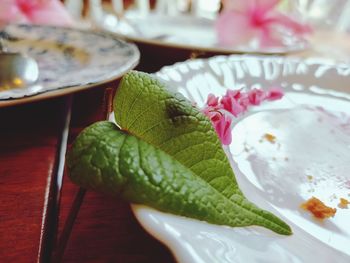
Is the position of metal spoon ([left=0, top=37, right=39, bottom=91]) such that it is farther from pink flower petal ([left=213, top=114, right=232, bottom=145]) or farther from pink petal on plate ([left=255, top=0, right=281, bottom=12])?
pink petal on plate ([left=255, top=0, right=281, bottom=12])

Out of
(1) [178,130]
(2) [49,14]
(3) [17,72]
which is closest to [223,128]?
(1) [178,130]

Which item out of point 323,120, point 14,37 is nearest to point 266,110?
point 323,120

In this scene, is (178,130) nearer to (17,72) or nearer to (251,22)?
(17,72)

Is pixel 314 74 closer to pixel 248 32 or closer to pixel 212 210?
pixel 248 32

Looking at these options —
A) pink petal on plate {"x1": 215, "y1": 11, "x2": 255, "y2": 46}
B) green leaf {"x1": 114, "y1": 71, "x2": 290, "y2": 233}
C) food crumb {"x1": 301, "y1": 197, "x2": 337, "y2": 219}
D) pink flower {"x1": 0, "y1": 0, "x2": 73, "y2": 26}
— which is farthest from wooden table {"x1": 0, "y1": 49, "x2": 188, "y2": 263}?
pink petal on plate {"x1": 215, "y1": 11, "x2": 255, "y2": 46}

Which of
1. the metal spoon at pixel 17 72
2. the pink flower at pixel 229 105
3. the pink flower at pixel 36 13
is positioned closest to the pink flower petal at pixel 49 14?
the pink flower at pixel 36 13

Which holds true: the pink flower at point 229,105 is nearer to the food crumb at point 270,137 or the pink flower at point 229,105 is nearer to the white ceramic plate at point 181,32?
the food crumb at point 270,137
